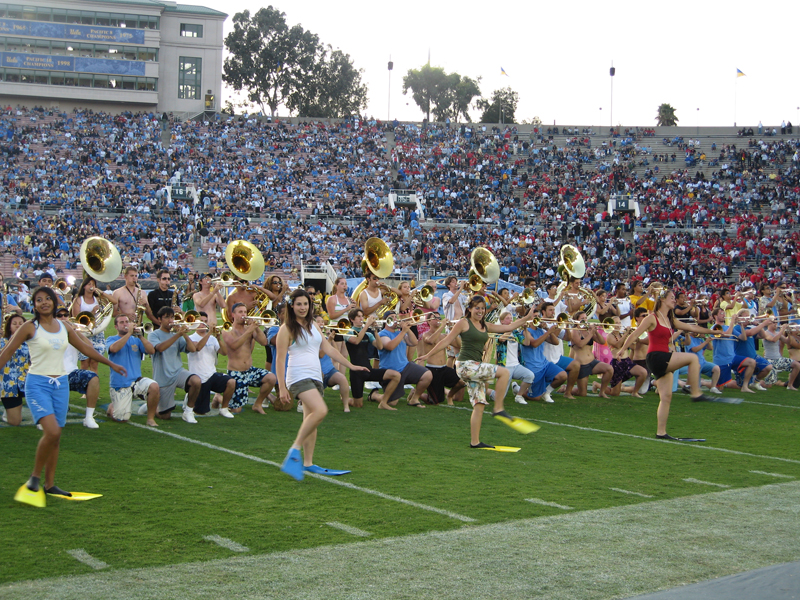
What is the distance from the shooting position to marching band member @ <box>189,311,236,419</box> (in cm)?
968

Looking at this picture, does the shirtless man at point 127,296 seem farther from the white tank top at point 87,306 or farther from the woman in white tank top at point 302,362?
the woman in white tank top at point 302,362

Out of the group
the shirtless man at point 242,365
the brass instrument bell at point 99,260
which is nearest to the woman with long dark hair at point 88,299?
the brass instrument bell at point 99,260

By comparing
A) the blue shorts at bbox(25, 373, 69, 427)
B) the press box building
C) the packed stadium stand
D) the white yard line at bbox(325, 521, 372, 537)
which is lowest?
the white yard line at bbox(325, 521, 372, 537)

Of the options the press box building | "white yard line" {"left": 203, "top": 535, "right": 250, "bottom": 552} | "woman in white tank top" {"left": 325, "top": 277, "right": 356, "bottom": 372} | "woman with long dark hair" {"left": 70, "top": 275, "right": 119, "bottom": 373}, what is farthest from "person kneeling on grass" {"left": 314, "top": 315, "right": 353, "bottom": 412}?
the press box building

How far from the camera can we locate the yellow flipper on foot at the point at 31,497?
5.79 meters

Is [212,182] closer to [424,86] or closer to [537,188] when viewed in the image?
[537,188]

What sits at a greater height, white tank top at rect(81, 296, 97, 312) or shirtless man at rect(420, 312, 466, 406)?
white tank top at rect(81, 296, 97, 312)

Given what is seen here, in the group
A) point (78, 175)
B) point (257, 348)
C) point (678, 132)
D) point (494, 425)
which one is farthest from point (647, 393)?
point (678, 132)

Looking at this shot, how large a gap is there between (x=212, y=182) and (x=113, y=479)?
35.7 meters

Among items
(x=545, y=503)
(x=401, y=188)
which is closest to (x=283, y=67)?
(x=401, y=188)

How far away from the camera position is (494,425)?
32.0ft

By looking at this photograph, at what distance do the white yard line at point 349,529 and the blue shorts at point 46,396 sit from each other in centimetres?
216

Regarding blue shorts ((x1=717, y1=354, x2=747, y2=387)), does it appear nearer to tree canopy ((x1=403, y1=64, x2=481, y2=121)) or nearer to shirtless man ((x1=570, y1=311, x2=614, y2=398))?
shirtless man ((x1=570, y1=311, x2=614, y2=398))

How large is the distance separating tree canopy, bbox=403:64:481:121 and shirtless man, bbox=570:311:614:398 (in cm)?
6875
